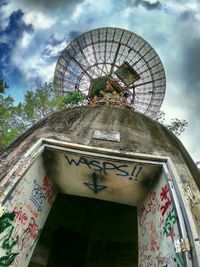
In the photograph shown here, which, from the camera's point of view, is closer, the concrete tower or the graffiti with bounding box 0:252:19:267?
the graffiti with bounding box 0:252:19:267

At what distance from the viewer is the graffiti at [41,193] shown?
20.2 ft

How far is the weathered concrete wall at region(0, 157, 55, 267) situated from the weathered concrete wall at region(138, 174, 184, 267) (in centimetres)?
256

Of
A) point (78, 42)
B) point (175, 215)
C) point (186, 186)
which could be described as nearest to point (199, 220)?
point (175, 215)

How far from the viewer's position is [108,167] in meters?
6.46

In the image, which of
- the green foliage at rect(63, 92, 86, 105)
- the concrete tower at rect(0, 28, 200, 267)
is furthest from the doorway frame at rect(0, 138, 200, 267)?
the green foliage at rect(63, 92, 86, 105)

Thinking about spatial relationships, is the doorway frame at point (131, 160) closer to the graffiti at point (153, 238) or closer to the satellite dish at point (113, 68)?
the graffiti at point (153, 238)

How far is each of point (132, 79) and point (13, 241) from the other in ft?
40.1

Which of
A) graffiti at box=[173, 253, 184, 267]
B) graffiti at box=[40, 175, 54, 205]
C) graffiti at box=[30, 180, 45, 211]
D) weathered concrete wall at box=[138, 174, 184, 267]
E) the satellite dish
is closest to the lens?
graffiti at box=[173, 253, 184, 267]

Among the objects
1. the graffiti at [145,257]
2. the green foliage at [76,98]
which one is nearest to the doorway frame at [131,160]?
the graffiti at [145,257]

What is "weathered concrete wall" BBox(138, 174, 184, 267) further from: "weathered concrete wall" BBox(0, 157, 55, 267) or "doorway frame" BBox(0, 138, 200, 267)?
"weathered concrete wall" BBox(0, 157, 55, 267)

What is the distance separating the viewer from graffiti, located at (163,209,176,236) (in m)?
5.17

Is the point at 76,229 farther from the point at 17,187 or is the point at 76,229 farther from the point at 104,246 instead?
the point at 17,187

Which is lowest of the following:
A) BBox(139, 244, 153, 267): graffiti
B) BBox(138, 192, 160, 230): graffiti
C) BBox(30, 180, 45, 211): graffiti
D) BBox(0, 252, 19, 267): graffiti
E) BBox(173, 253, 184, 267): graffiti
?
BBox(0, 252, 19, 267): graffiti

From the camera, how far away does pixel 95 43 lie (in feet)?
49.1
